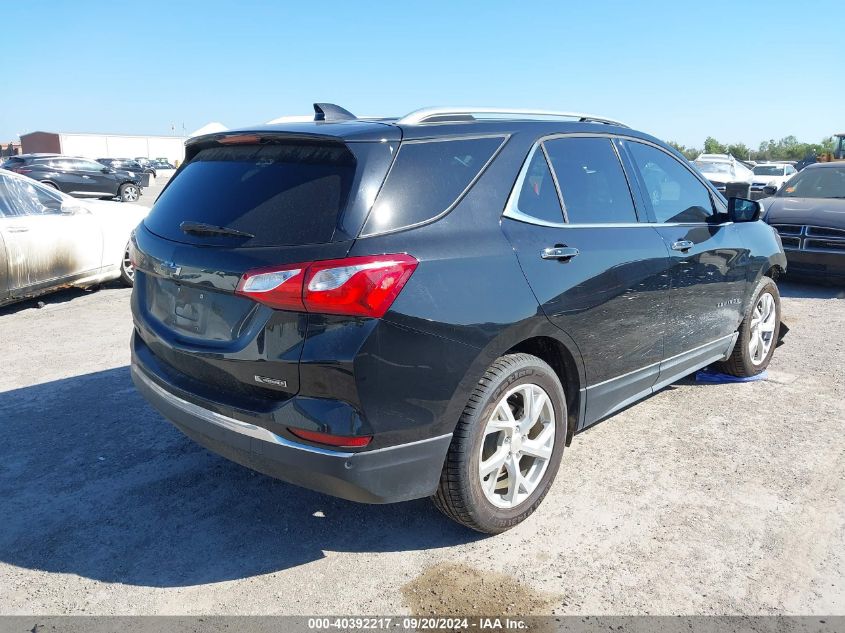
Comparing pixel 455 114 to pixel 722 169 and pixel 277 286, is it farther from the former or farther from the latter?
pixel 722 169

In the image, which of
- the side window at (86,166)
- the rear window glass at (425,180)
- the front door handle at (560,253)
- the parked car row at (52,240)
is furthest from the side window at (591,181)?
the side window at (86,166)

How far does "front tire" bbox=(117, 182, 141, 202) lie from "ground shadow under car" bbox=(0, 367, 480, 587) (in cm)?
2143

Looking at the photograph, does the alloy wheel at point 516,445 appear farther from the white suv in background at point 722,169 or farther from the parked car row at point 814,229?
the white suv in background at point 722,169

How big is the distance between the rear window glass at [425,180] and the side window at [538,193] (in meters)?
0.24

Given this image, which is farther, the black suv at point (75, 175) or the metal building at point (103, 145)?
the metal building at point (103, 145)

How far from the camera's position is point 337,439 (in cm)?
252

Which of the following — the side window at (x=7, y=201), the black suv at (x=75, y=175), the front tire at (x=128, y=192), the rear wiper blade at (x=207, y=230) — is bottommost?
the front tire at (x=128, y=192)

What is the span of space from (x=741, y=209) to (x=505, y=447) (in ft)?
9.36

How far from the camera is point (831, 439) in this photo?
4.22 m

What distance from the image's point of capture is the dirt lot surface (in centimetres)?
272

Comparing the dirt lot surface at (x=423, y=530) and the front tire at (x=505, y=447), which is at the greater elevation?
the front tire at (x=505, y=447)

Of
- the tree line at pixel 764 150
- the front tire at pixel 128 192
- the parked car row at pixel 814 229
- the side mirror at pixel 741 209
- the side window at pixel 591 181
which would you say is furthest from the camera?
the tree line at pixel 764 150

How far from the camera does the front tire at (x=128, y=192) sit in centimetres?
2358

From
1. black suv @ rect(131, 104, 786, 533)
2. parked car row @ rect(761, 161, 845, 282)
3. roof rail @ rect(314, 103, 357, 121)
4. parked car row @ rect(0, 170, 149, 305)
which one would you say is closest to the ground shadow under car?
black suv @ rect(131, 104, 786, 533)
